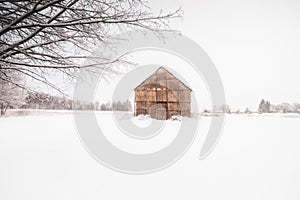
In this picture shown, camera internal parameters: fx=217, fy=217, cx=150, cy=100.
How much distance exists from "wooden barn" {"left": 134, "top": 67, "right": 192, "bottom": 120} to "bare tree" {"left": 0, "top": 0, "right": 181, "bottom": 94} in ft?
64.8

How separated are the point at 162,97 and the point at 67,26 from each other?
68.6 feet

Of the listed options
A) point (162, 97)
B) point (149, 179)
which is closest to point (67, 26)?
point (149, 179)

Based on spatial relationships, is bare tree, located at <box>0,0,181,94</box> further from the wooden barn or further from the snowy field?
the wooden barn

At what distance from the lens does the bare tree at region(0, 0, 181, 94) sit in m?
2.71

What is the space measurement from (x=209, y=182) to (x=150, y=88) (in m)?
19.1

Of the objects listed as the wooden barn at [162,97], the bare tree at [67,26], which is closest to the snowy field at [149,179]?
the bare tree at [67,26]

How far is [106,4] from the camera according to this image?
9.28 ft

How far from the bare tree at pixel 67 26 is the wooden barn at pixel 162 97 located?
1975cm

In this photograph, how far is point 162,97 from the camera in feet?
77.7

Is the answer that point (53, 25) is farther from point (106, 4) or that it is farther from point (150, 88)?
point (150, 88)

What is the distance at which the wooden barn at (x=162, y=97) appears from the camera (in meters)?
23.3

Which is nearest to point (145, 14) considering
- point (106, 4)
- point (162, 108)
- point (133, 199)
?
point (106, 4)

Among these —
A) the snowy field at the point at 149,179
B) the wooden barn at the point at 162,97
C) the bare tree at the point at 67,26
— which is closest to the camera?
the bare tree at the point at 67,26

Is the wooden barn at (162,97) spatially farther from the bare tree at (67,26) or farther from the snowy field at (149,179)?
the bare tree at (67,26)
